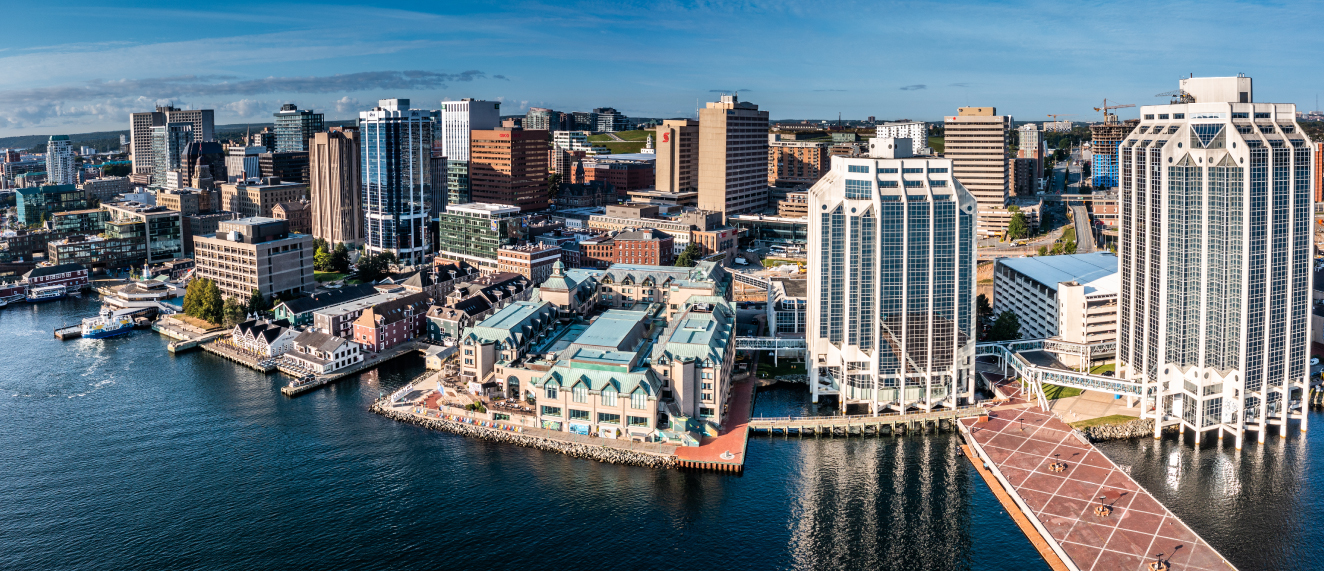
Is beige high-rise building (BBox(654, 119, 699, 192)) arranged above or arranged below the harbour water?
above

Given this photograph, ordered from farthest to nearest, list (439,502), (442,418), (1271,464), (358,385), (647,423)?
(358,385) → (442,418) → (647,423) → (1271,464) → (439,502)

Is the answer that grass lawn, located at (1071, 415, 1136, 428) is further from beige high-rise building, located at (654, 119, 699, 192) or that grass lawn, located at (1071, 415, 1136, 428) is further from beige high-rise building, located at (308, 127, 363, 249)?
beige high-rise building, located at (654, 119, 699, 192)

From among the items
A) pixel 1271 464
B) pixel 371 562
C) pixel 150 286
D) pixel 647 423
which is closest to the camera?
pixel 371 562

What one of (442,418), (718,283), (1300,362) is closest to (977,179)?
(718,283)

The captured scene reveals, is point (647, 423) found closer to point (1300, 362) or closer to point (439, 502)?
point (439, 502)

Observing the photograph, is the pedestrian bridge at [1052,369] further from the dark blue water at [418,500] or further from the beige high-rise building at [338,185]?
the beige high-rise building at [338,185]

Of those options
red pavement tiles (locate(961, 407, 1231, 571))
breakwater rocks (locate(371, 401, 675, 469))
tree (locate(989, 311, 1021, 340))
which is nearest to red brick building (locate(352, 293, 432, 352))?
breakwater rocks (locate(371, 401, 675, 469))
